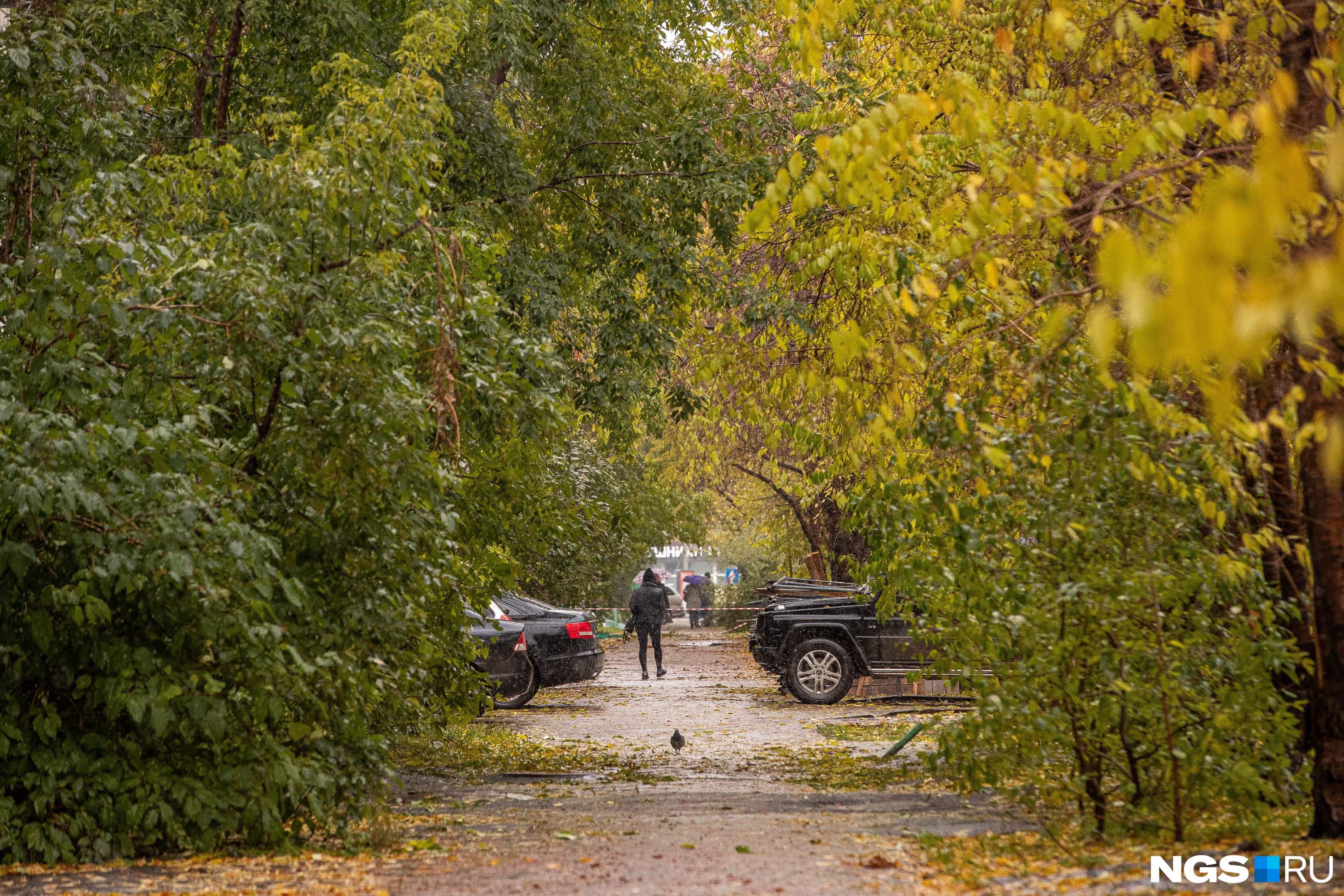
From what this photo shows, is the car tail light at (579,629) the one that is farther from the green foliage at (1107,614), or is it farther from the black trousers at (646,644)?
the green foliage at (1107,614)

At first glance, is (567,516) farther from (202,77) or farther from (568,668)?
(202,77)

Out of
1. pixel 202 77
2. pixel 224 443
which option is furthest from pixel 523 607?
pixel 224 443

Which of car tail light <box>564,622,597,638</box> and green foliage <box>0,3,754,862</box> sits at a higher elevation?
green foliage <box>0,3,754,862</box>

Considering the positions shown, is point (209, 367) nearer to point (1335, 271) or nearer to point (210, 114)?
point (1335, 271)

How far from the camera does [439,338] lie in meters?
6.67

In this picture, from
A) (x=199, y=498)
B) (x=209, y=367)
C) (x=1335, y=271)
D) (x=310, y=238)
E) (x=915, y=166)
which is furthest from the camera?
(x=915, y=166)

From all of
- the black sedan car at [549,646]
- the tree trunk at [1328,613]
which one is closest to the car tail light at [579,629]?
the black sedan car at [549,646]

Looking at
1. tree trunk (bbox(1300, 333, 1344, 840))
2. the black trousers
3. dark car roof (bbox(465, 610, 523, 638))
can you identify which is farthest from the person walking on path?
tree trunk (bbox(1300, 333, 1344, 840))

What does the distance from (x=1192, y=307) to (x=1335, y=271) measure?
0.42m

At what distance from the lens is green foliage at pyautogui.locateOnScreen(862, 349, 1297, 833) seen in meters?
6.08

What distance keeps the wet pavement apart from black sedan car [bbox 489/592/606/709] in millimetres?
3313

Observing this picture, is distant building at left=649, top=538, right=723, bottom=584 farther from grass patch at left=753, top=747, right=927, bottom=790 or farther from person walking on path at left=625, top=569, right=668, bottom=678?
grass patch at left=753, top=747, right=927, bottom=790

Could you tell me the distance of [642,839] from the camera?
7.14 m

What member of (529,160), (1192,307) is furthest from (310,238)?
(529,160)
